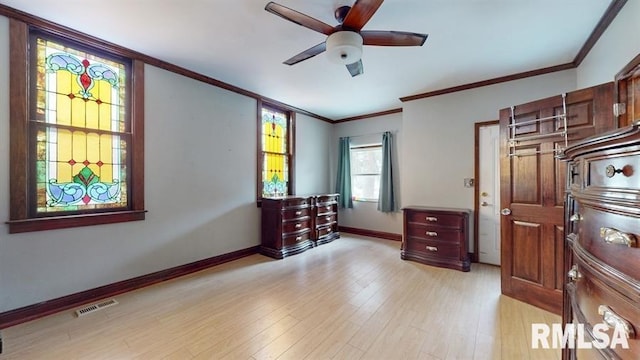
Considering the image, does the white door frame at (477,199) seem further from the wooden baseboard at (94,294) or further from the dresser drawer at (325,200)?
the wooden baseboard at (94,294)

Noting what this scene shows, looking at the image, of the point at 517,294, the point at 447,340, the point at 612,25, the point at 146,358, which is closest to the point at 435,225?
the point at 517,294

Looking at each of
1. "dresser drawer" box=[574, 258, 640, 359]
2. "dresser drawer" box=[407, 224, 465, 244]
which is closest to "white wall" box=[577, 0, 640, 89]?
"dresser drawer" box=[574, 258, 640, 359]

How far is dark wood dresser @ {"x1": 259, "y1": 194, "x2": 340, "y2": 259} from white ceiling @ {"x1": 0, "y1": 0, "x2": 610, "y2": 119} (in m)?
1.86

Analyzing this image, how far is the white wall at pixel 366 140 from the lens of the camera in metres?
5.02

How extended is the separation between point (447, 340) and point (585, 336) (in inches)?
44.4

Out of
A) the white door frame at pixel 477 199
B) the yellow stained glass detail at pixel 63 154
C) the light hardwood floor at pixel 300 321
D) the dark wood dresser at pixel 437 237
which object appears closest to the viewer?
the light hardwood floor at pixel 300 321

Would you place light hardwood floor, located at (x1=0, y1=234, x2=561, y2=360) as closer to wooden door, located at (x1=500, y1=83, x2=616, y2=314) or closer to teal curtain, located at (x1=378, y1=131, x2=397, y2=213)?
wooden door, located at (x1=500, y1=83, x2=616, y2=314)

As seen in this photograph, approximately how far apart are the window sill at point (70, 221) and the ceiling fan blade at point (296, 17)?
2522 millimetres

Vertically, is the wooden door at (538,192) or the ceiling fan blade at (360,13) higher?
the ceiling fan blade at (360,13)

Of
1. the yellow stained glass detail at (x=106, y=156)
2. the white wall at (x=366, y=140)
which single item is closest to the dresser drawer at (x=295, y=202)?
the white wall at (x=366, y=140)

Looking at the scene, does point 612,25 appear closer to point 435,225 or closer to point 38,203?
point 435,225

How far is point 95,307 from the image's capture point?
2.38 m

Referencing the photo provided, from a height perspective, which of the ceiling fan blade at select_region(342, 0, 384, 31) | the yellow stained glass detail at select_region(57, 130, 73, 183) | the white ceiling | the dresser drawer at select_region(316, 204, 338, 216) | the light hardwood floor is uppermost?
the white ceiling

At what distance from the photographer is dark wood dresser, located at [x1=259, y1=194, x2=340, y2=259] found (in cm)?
398
